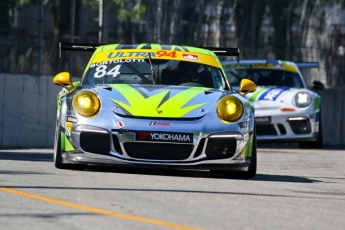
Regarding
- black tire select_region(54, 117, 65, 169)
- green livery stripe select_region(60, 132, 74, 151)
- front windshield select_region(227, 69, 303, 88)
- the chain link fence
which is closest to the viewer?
green livery stripe select_region(60, 132, 74, 151)

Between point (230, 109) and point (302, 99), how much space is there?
7.47m

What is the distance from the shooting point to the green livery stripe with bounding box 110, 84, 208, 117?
29.2 feet

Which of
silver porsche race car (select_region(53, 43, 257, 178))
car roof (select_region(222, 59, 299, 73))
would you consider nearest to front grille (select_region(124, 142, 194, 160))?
silver porsche race car (select_region(53, 43, 257, 178))

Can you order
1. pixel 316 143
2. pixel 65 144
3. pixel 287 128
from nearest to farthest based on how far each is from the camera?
pixel 65 144 < pixel 287 128 < pixel 316 143

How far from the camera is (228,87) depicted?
10328 millimetres

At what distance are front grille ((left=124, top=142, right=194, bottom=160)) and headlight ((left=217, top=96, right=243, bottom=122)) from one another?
438 millimetres

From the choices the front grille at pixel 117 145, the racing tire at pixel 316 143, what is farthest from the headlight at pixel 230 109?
the racing tire at pixel 316 143

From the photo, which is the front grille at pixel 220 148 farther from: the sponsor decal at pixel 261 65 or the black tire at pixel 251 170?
the sponsor decal at pixel 261 65

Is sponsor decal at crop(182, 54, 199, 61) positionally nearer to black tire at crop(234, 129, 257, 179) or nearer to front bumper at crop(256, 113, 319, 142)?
black tire at crop(234, 129, 257, 179)

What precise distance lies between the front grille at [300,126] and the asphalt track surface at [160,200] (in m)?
6.02

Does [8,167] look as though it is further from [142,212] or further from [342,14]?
[342,14]

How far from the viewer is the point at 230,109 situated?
9.09 meters

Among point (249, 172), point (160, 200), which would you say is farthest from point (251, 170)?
point (160, 200)

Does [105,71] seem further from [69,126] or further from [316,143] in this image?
[316,143]
